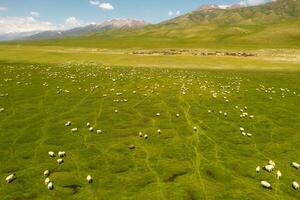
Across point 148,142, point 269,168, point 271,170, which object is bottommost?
point 148,142

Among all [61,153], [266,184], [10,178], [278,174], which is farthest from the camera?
[61,153]

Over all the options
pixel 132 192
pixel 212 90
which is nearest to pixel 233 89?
pixel 212 90

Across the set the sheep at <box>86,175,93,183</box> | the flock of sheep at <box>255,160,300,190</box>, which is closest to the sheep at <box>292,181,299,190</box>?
the flock of sheep at <box>255,160,300,190</box>

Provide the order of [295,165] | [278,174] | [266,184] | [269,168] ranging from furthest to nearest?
[295,165] → [269,168] → [278,174] → [266,184]

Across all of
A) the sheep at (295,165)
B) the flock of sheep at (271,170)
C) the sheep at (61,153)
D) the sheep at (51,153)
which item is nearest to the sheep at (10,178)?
the sheep at (51,153)

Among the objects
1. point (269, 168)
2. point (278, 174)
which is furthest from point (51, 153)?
point (278, 174)

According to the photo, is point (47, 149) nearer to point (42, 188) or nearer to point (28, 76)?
point (42, 188)

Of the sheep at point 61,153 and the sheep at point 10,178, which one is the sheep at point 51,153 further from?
the sheep at point 10,178

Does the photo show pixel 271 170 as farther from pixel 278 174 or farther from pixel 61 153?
pixel 61 153

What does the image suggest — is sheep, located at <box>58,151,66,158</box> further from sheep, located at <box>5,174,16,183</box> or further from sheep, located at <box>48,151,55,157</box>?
sheep, located at <box>5,174,16,183</box>
